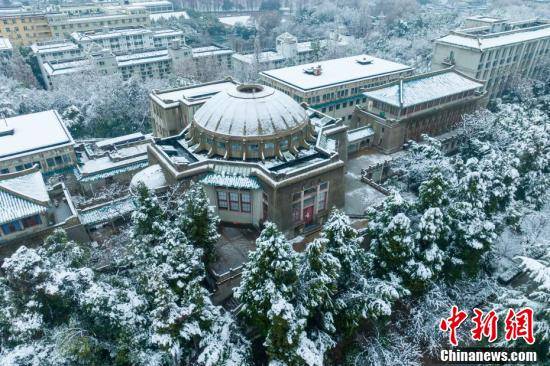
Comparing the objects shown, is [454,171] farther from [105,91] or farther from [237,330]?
[105,91]

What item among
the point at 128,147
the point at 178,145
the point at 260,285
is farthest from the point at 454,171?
the point at 128,147

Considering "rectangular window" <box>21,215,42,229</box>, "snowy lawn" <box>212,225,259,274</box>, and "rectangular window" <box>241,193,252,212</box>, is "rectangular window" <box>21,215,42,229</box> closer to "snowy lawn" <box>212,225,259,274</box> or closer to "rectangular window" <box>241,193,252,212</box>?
"snowy lawn" <box>212,225,259,274</box>

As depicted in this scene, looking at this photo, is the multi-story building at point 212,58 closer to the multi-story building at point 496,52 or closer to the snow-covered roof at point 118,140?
the snow-covered roof at point 118,140

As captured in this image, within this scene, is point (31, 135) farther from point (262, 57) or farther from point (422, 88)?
point (262, 57)

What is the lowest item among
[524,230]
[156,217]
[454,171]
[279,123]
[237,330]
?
[524,230]

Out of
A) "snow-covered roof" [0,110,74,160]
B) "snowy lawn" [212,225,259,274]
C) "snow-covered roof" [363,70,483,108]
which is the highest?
"snow-covered roof" [363,70,483,108]

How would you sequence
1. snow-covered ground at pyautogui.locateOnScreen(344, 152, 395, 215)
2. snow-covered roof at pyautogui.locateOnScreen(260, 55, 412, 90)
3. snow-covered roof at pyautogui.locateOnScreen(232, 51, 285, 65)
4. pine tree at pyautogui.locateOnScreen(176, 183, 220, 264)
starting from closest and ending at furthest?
pine tree at pyautogui.locateOnScreen(176, 183, 220, 264), snow-covered ground at pyautogui.locateOnScreen(344, 152, 395, 215), snow-covered roof at pyautogui.locateOnScreen(260, 55, 412, 90), snow-covered roof at pyautogui.locateOnScreen(232, 51, 285, 65)

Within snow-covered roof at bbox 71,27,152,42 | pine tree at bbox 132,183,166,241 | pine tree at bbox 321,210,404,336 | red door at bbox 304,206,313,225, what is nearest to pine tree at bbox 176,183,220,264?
pine tree at bbox 132,183,166,241
